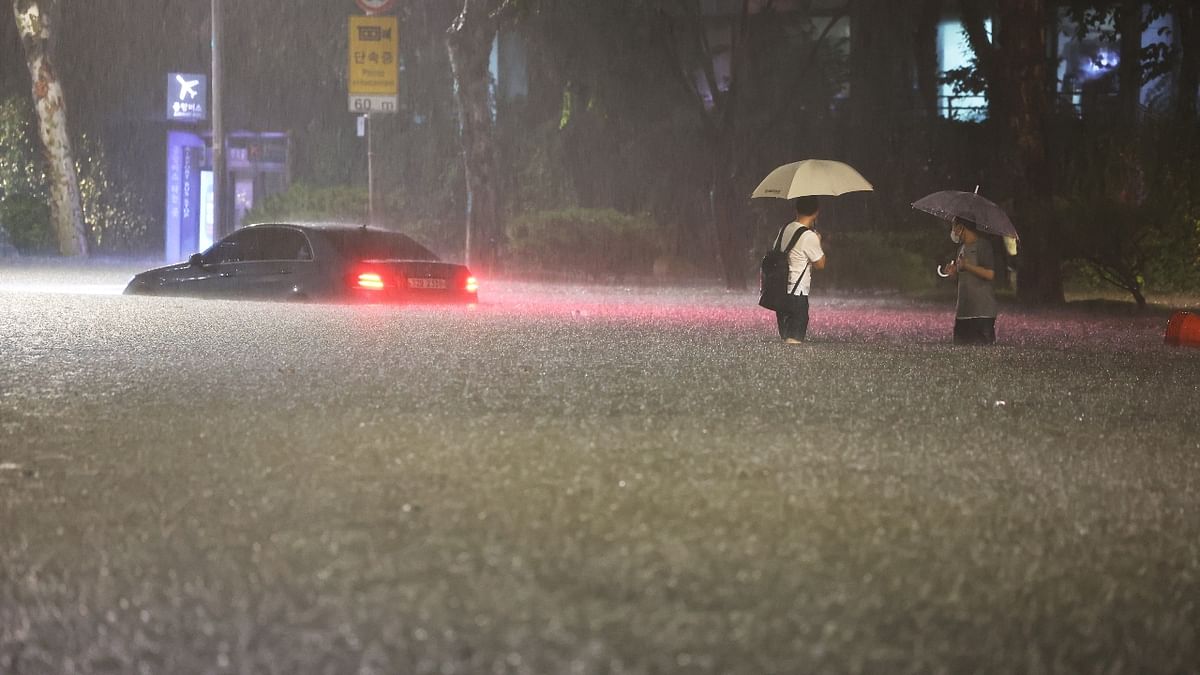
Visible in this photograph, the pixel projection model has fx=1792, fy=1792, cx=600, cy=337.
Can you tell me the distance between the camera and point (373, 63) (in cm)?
2945

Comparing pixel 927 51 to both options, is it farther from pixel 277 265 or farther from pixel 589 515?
pixel 589 515

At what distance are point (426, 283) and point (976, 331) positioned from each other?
7.54 metres

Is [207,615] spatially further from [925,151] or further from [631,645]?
[925,151]

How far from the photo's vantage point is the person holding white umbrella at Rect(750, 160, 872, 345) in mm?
16938

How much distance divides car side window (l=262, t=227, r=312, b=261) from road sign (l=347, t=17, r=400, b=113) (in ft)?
20.3

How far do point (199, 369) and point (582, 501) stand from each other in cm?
691

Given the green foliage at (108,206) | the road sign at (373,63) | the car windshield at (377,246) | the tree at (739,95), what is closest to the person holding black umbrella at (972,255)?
the car windshield at (377,246)

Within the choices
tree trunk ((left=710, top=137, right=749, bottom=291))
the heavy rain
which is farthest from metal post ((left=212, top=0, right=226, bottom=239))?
tree trunk ((left=710, top=137, right=749, bottom=291))

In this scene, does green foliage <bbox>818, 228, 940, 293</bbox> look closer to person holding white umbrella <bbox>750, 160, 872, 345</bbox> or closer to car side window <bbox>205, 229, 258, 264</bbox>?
car side window <bbox>205, 229, 258, 264</bbox>

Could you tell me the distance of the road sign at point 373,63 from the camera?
29.3 metres

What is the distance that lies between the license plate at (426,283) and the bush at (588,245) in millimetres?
11892

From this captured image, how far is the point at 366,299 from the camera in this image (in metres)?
21.9

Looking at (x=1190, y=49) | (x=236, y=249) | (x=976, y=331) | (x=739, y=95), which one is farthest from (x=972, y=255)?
(x=739, y=95)

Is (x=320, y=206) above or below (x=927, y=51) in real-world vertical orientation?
below
